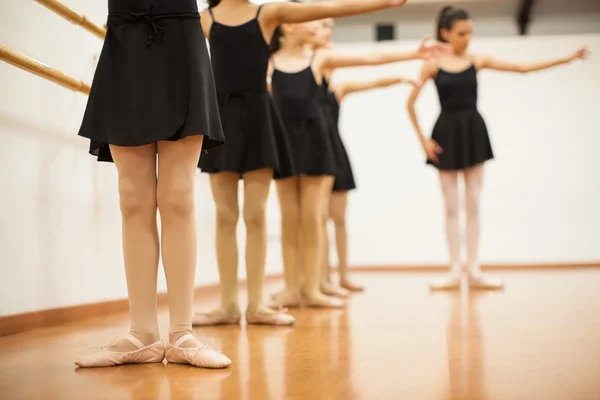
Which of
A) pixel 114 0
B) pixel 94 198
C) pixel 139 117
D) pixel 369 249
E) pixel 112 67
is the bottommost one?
pixel 369 249

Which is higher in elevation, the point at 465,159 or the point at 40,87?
the point at 40,87

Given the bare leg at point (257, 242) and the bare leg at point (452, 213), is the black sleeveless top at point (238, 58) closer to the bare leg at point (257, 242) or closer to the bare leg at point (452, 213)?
the bare leg at point (257, 242)

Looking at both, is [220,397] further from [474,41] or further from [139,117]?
[474,41]

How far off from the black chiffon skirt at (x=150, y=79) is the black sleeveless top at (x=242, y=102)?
0.61 meters

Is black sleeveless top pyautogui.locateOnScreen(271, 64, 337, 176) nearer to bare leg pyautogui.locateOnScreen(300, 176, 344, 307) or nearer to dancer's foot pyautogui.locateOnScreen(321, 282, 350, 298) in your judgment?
bare leg pyautogui.locateOnScreen(300, 176, 344, 307)

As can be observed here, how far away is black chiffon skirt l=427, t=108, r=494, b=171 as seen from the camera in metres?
3.71

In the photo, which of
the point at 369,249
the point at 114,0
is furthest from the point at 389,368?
the point at 369,249

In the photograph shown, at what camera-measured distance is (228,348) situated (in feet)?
5.61

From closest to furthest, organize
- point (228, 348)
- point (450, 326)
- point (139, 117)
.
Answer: point (139, 117) → point (228, 348) → point (450, 326)

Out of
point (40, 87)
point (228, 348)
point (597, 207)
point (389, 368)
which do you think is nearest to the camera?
point (389, 368)

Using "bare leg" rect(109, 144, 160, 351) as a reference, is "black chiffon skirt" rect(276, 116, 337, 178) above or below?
above

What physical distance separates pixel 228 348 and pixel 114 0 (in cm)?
88

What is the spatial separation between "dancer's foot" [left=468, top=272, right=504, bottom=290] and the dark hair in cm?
135

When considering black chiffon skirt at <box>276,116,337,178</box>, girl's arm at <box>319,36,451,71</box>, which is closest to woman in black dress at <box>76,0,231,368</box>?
black chiffon skirt at <box>276,116,337,178</box>
